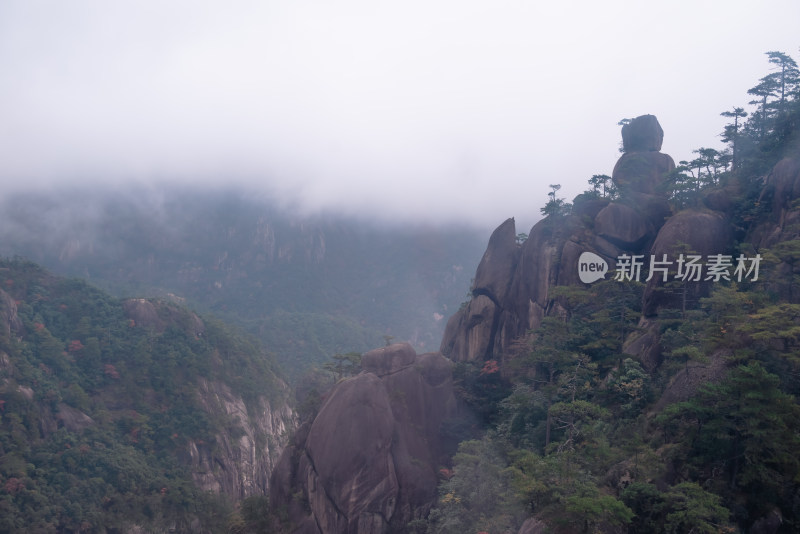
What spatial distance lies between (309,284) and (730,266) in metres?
94.3

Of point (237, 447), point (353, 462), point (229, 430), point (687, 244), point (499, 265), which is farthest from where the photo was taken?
point (229, 430)

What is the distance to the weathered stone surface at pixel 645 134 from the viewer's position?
33844 mm

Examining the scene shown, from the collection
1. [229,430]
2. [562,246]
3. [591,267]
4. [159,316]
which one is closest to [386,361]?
[562,246]

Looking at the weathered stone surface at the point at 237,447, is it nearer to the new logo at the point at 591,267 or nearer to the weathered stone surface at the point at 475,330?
the weathered stone surface at the point at 475,330

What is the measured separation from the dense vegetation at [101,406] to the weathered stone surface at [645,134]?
34321 mm

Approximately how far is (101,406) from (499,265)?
32964 mm

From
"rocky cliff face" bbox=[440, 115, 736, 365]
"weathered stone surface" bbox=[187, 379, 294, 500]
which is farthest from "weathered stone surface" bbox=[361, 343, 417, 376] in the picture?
"weathered stone surface" bbox=[187, 379, 294, 500]

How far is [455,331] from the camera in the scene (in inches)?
1366

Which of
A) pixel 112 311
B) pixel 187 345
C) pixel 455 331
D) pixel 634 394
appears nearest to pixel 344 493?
pixel 634 394

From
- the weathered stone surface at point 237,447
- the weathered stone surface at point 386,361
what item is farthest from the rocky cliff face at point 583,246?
the weathered stone surface at point 237,447

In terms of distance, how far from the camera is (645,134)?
33844mm

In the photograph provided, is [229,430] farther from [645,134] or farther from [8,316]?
[645,134]

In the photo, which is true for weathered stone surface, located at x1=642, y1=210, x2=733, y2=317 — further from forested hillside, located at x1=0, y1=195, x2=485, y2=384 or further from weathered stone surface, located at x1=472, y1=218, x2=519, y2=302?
forested hillside, located at x1=0, y1=195, x2=485, y2=384

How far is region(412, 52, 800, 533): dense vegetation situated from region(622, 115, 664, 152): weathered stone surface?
5055 mm
